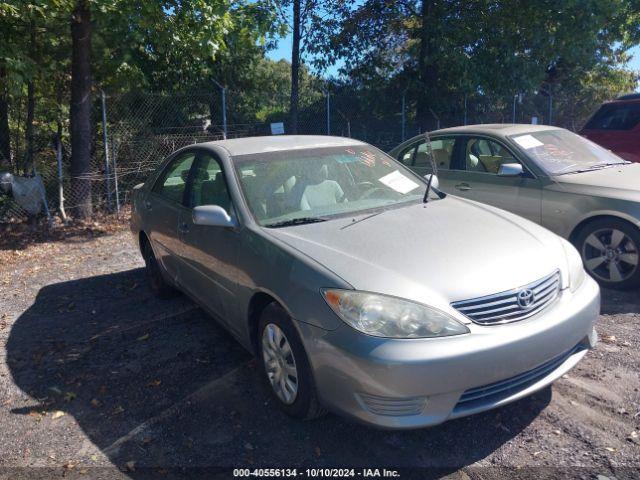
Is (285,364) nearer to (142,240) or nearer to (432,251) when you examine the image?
(432,251)

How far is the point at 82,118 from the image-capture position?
29.2ft

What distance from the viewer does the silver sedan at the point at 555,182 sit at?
5.01m

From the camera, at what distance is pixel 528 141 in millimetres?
5949

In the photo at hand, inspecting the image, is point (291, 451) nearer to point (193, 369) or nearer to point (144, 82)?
point (193, 369)

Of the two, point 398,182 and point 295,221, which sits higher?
point 398,182

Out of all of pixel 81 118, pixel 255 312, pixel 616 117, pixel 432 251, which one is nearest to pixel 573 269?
pixel 432 251

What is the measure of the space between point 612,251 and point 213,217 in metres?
3.70

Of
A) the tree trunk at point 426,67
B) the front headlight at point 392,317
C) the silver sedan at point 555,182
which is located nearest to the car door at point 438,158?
the silver sedan at point 555,182

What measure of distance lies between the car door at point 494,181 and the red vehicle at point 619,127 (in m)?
3.68

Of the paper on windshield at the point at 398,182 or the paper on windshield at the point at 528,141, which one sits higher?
the paper on windshield at the point at 528,141

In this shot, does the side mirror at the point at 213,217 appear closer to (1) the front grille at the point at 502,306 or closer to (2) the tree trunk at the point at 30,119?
(1) the front grille at the point at 502,306

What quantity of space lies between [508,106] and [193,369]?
15.8 m

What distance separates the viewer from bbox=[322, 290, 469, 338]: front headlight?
266 cm

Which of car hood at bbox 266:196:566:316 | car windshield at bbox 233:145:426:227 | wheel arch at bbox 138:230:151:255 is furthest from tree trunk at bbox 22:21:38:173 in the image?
car hood at bbox 266:196:566:316
